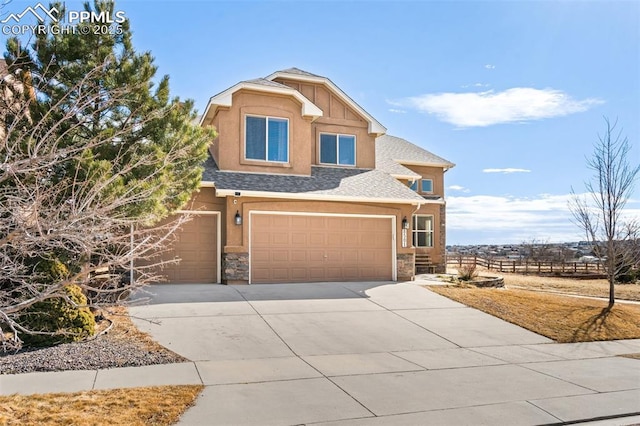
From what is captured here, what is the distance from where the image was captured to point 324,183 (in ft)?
55.7

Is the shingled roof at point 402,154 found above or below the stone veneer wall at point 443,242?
above

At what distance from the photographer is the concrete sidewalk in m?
6.06

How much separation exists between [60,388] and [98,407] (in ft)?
3.40

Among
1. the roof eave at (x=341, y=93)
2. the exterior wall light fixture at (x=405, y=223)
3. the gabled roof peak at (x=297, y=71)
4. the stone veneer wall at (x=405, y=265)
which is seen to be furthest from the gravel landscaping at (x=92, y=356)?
the gabled roof peak at (x=297, y=71)

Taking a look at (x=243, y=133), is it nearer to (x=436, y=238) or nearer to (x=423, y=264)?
(x=423, y=264)

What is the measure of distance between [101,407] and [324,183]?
12002mm

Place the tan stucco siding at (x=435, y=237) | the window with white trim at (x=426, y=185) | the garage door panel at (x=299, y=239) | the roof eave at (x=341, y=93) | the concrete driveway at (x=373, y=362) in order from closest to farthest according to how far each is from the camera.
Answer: the concrete driveway at (x=373, y=362) < the garage door panel at (x=299, y=239) < the roof eave at (x=341, y=93) < the tan stucco siding at (x=435, y=237) < the window with white trim at (x=426, y=185)

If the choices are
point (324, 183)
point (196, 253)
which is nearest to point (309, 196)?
point (324, 183)

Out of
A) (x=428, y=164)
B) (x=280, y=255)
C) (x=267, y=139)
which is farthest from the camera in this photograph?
(x=428, y=164)

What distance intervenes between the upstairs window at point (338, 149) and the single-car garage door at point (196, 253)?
5100 mm

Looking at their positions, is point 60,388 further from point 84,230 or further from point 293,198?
point 293,198

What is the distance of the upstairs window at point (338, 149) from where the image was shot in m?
18.5

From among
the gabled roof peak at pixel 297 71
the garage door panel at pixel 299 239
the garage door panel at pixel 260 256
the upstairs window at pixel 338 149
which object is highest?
the gabled roof peak at pixel 297 71

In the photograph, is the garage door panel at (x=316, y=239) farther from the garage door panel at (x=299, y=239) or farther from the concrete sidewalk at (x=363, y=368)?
the concrete sidewalk at (x=363, y=368)
